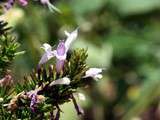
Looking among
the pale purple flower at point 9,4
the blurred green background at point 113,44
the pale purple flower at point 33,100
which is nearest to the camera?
the pale purple flower at point 33,100

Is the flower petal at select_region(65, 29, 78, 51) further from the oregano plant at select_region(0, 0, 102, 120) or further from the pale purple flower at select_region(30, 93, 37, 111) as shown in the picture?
the pale purple flower at select_region(30, 93, 37, 111)

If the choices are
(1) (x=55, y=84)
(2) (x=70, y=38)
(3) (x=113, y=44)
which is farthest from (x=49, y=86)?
(3) (x=113, y=44)

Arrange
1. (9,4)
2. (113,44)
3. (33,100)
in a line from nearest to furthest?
(33,100) < (9,4) < (113,44)

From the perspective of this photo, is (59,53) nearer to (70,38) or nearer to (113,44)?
(70,38)

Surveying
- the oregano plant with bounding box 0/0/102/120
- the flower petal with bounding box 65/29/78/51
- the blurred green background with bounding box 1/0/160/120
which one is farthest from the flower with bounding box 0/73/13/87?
the blurred green background with bounding box 1/0/160/120

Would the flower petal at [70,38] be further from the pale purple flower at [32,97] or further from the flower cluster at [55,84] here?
the pale purple flower at [32,97]

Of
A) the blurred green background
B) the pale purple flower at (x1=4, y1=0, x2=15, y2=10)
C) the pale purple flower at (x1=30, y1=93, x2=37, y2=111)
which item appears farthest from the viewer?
the blurred green background

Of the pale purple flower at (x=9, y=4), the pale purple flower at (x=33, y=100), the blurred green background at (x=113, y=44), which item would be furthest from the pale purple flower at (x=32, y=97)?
the blurred green background at (x=113, y=44)

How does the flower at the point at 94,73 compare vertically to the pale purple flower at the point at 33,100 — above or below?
above
